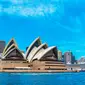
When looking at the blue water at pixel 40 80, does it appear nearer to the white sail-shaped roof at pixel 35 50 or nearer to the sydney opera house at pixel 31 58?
the white sail-shaped roof at pixel 35 50

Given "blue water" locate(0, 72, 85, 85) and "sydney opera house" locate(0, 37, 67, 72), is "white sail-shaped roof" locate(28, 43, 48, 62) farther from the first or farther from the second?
"blue water" locate(0, 72, 85, 85)

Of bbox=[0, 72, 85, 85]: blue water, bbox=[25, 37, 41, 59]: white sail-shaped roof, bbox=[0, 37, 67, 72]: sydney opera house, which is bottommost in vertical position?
bbox=[0, 72, 85, 85]: blue water

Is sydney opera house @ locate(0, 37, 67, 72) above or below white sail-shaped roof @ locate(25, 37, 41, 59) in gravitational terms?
below

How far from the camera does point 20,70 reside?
112875 millimetres

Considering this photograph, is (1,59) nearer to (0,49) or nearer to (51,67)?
(51,67)

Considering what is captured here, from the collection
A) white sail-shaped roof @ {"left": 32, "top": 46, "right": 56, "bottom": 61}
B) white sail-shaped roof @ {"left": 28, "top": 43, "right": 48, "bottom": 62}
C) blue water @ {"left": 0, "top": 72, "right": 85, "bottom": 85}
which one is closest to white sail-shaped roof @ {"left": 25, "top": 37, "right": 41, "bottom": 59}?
white sail-shaped roof @ {"left": 28, "top": 43, "right": 48, "bottom": 62}

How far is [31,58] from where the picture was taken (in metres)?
115

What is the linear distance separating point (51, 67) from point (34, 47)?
10.2 m

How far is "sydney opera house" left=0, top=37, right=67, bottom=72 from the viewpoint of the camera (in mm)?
111062

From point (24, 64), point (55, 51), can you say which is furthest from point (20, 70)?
point (55, 51)

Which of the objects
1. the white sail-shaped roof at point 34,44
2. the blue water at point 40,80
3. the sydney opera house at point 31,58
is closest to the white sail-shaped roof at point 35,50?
the sydney opera house at point 31,58

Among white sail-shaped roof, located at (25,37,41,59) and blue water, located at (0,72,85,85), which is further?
white sail-shaped roof, located at (25,37,41,59)

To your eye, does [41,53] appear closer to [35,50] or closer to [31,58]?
[35,50]

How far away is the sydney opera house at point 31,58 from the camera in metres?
111
